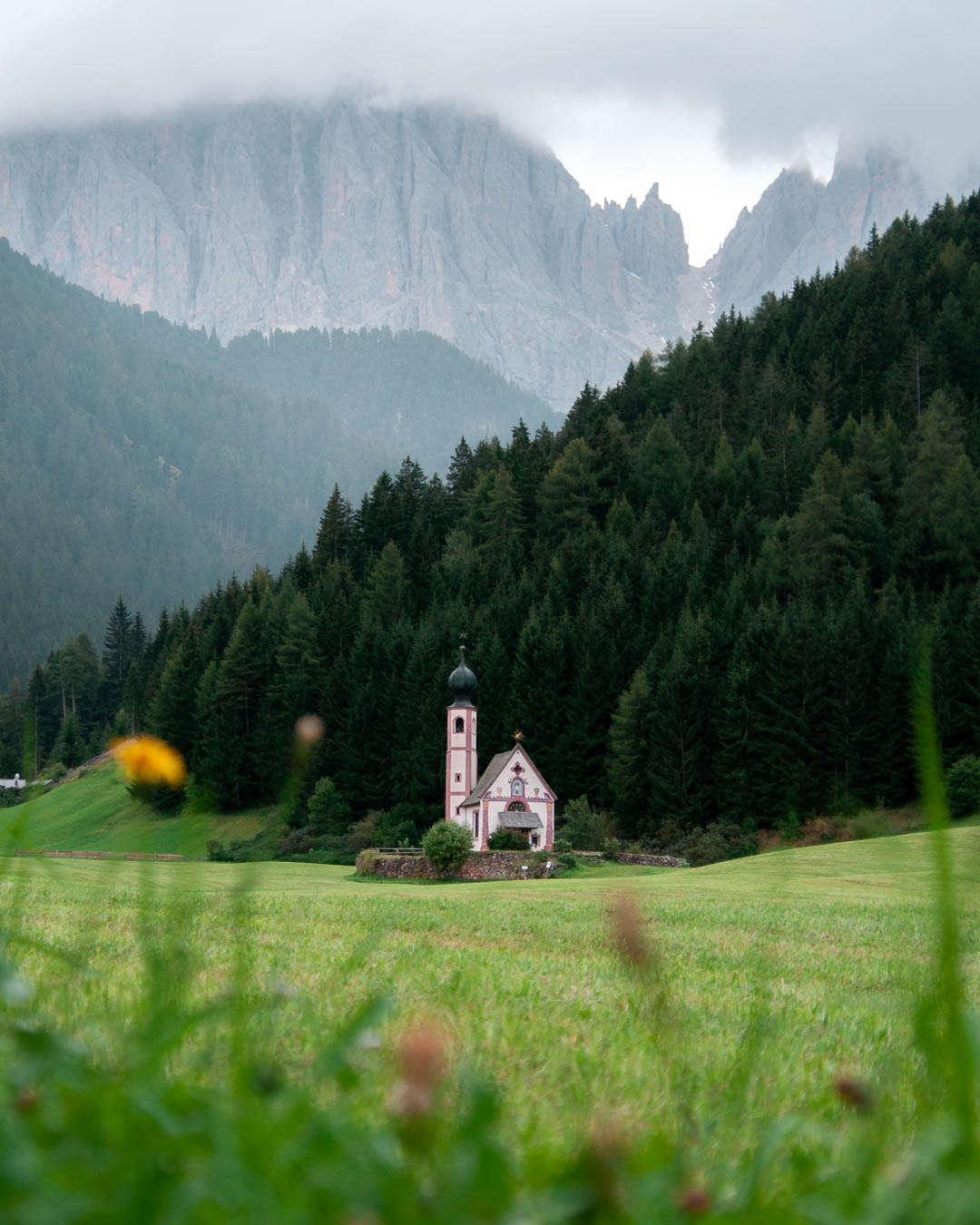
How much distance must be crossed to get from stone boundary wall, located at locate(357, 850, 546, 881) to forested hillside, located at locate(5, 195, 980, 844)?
8.67 m

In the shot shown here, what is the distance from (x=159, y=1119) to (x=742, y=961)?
22.7 ft

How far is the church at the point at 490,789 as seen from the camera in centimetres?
5359

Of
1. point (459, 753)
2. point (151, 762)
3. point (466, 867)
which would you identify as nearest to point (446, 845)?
point (466, 867)

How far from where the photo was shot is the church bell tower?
57.7 meters

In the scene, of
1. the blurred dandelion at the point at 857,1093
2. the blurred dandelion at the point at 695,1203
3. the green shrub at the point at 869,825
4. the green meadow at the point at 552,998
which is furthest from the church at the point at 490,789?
the blurred dandelion at the point at 695,1203

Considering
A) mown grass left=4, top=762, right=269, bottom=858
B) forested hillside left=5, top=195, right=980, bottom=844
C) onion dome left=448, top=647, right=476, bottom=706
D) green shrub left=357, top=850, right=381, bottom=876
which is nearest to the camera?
green shrub left=357, top=850, right=381, bottom=876

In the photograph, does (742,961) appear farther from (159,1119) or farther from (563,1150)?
(159,1119)

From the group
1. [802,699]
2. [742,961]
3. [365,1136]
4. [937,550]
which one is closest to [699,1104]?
[365,1136]

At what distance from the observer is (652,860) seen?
149 ft

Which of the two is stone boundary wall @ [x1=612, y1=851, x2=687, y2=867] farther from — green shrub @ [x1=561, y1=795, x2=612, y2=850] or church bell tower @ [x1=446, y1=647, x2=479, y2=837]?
church bell tower @ [x1=446, y1=647, x2=479, y2=837]

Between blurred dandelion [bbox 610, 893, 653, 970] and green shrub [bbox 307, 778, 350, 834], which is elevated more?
green shrub [bbox 307, 778, 350, 834]

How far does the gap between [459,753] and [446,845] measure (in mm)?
15719

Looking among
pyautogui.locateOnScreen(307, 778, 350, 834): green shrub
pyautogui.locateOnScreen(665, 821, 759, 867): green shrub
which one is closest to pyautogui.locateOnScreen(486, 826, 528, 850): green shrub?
pyautogui.locateOnScreen(665, 821, 759, 867): green shrub

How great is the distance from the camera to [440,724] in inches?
2484
